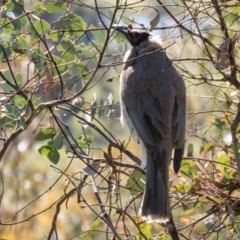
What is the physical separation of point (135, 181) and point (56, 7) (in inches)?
40.2

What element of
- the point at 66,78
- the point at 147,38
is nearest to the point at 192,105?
the point at 147,38

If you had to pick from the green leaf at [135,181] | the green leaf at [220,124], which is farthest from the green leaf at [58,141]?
the green leaf at [220,124]

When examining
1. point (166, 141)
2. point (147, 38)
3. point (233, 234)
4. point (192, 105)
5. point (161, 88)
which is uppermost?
point (192, 105)

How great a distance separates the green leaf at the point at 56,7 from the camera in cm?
373

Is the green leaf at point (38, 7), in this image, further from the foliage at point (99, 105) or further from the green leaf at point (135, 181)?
the green leaf at point (135, 181)

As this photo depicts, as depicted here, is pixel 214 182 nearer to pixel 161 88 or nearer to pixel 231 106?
pixel 231 106

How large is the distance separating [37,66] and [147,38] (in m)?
1.61

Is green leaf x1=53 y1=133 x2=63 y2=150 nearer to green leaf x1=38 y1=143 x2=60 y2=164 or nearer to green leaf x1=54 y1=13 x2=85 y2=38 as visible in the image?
green leaf x1=38 y1=143 x2=60 y2=164

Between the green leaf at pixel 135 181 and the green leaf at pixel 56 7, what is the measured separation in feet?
3.17

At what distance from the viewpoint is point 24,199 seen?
350 inches

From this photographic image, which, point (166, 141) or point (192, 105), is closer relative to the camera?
point (166, 141)

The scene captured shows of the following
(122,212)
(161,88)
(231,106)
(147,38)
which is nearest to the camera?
(122,212)

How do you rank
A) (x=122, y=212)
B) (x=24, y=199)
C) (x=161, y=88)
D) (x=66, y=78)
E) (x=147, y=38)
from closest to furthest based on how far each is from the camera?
(x=122, y=212) < (x=66, y=78) < (x=161, y=88) < (x=147, y=38) < (x=24, y=199)

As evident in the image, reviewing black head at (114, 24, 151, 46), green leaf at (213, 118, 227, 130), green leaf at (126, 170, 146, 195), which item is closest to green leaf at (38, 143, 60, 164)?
green leaf at (126, 170, 146, 195)
